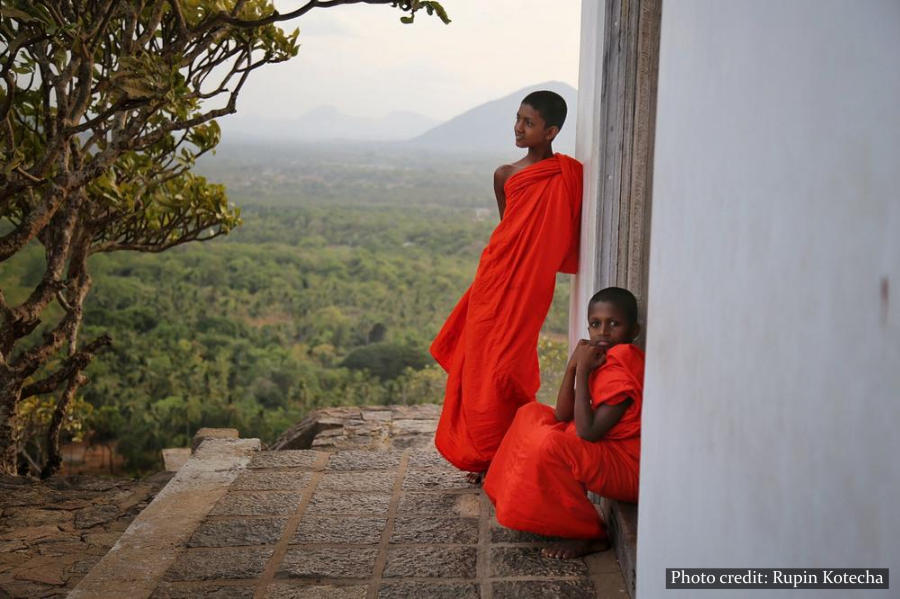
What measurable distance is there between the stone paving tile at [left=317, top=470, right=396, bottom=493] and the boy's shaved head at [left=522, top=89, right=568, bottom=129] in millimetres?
1673

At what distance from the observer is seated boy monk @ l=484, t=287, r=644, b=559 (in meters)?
2.84

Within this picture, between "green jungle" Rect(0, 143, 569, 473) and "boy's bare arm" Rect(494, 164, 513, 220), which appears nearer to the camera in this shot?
"boy's bare arm" Rect(494, 164, 513, 220)

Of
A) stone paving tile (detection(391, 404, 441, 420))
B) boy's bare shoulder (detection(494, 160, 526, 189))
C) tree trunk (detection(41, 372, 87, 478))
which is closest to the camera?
boy's bare shoulder (detection(494, 160, 526, 189))

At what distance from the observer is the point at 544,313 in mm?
3590

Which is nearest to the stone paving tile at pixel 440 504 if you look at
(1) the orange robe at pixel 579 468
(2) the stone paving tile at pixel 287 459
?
(1) the orange robe at pixel 579 468

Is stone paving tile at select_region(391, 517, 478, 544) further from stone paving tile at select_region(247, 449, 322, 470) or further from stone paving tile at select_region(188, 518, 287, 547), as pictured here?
stone paving tile at select_region(247, 449, 322, 470)

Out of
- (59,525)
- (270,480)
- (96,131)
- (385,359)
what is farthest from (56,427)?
(385,359)

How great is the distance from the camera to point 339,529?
10.7 feet

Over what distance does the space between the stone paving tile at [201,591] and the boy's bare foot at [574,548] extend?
1.00m

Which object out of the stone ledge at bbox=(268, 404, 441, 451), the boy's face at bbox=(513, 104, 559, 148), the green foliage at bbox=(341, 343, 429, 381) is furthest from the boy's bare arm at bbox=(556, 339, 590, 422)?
the green foliage at bbox=(341, 343, 429, 381)

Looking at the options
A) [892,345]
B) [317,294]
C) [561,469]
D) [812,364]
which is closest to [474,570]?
[561,469]

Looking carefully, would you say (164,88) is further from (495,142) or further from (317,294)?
(495,142)

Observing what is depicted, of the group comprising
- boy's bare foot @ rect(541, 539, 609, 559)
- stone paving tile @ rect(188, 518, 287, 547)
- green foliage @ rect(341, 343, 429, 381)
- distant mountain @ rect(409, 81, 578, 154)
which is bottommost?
green foliage @ rect(341, 343, 429, 381)

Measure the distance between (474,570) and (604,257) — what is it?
1.21 m
